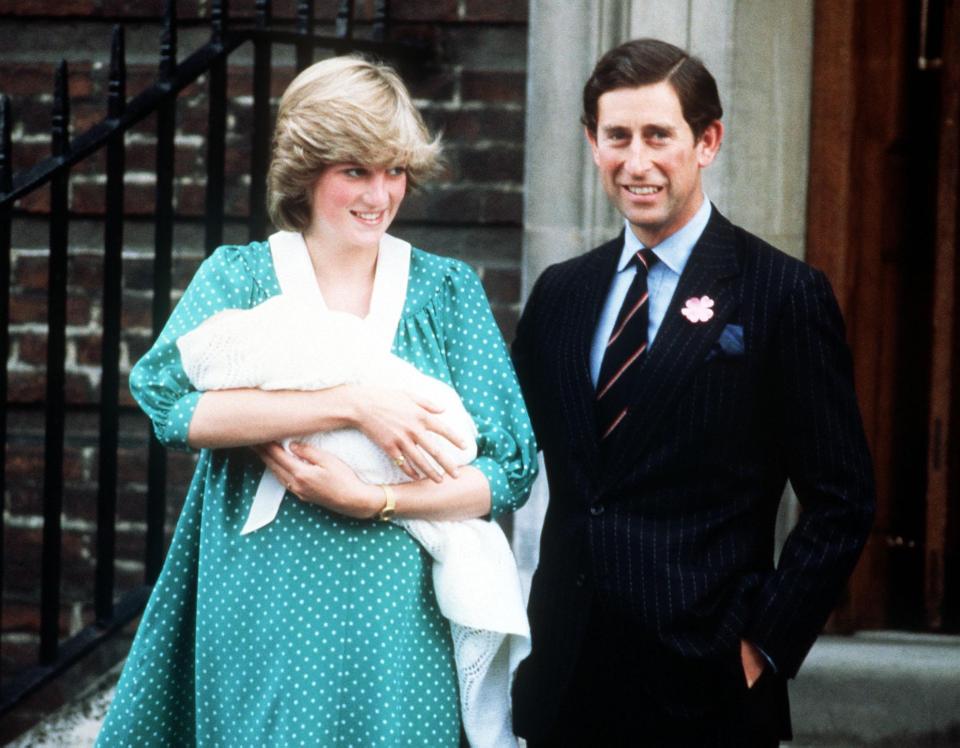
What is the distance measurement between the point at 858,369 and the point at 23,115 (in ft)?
7.89

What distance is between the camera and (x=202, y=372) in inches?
102

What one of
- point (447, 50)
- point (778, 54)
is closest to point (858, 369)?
point (778, 54)

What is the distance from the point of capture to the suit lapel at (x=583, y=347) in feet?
8.86

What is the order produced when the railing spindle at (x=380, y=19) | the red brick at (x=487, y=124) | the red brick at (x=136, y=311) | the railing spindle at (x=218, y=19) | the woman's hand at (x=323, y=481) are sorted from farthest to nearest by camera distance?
the red brick at (x=136, y=311) < the red brick at (x=487, y=124) < the railing spindle at (x=380, y=19) < the railing spindle at (x=218, y=19) < the woman's hand at (x=323, y=481)

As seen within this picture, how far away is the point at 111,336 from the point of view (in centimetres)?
367

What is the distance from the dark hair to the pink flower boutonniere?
0.27m

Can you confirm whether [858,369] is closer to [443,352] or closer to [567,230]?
[567,230]

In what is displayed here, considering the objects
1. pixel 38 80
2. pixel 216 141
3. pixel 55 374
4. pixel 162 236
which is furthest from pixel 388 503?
pixel 38 80

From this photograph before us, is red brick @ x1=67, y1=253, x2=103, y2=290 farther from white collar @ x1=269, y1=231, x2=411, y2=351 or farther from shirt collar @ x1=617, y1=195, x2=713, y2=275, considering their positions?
shirt collar @ x1=617, y1=195, x2=713, y2=275

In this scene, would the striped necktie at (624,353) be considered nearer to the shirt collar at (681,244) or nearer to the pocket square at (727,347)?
the shirt collar at (681,244)

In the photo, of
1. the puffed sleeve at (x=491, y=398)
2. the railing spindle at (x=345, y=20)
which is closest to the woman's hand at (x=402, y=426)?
the puffed sleeve at (x=491, y=398)

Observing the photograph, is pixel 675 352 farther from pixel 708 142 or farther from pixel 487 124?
pixel 487 124

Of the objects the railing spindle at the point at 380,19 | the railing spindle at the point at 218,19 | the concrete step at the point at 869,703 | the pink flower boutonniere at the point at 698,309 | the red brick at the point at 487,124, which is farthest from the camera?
the red brick at the point at 487,124

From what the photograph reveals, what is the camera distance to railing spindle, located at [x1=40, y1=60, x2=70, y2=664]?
11.5 feet
